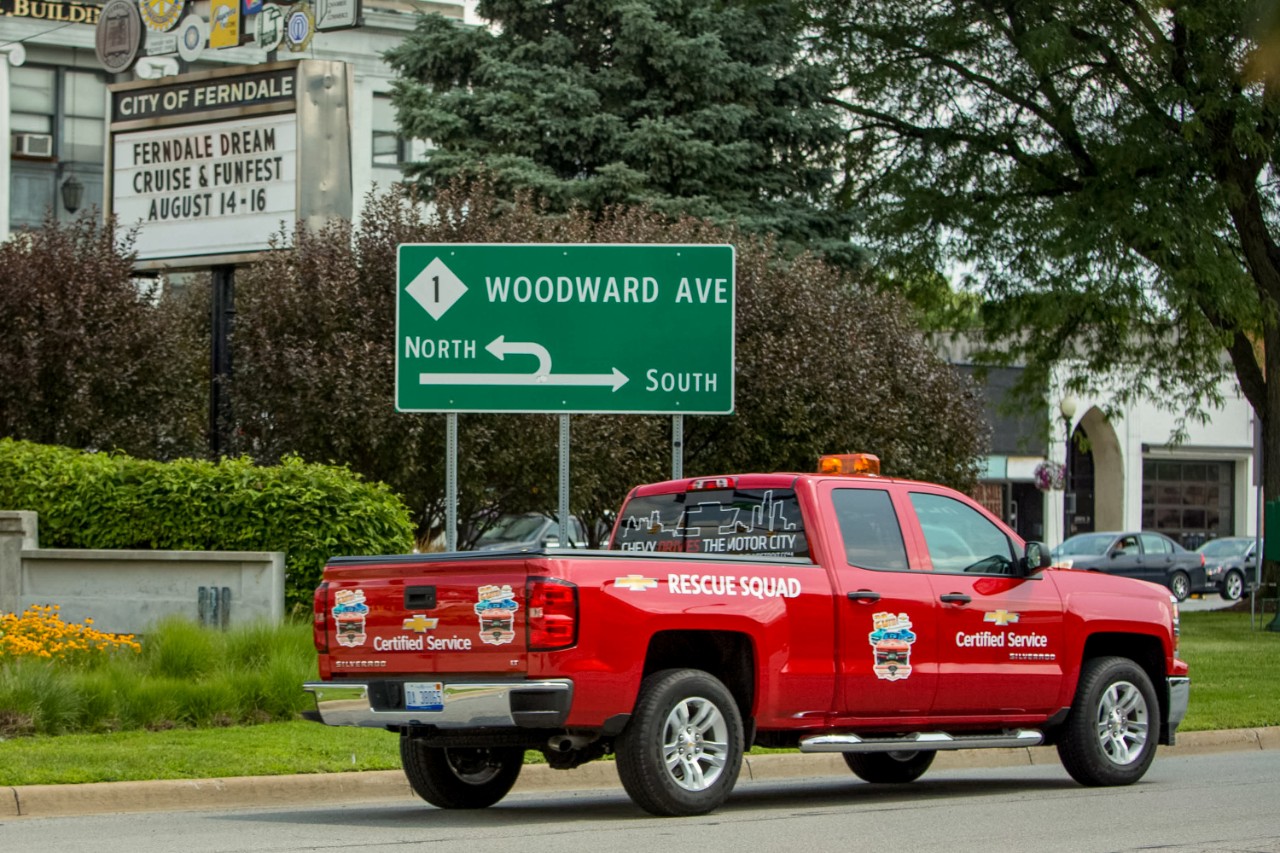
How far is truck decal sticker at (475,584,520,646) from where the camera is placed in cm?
930

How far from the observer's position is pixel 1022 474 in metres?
53.6

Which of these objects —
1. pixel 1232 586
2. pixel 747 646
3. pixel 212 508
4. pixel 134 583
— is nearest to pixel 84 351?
pixel 212 508

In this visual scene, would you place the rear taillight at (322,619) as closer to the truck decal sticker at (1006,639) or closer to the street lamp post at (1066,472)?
the truck decal sticker at (1006,639)

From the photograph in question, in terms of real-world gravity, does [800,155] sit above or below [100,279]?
above

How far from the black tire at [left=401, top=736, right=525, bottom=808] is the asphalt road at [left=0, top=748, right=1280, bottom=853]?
16cm

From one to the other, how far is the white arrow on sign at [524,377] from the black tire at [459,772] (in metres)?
4.07

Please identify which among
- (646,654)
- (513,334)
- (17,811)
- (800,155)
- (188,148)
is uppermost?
(800,155)

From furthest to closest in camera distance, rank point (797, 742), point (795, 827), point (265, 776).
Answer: point (265, 776)
point (797, 742)
point (795, 827)

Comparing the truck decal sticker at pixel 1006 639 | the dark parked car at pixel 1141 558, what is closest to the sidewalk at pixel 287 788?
the truck decal sticker at pixel 1006 639

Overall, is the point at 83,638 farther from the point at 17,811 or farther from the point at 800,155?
the point at 800,155

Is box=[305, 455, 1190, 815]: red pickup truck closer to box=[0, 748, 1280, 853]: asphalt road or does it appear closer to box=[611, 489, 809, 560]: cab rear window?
box=[611, 489, 809, 560]: cab rear window

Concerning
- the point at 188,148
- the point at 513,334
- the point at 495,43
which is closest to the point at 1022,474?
the point at 495,43

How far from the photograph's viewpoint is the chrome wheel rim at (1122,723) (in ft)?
38.7

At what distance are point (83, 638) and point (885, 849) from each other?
326 inches
